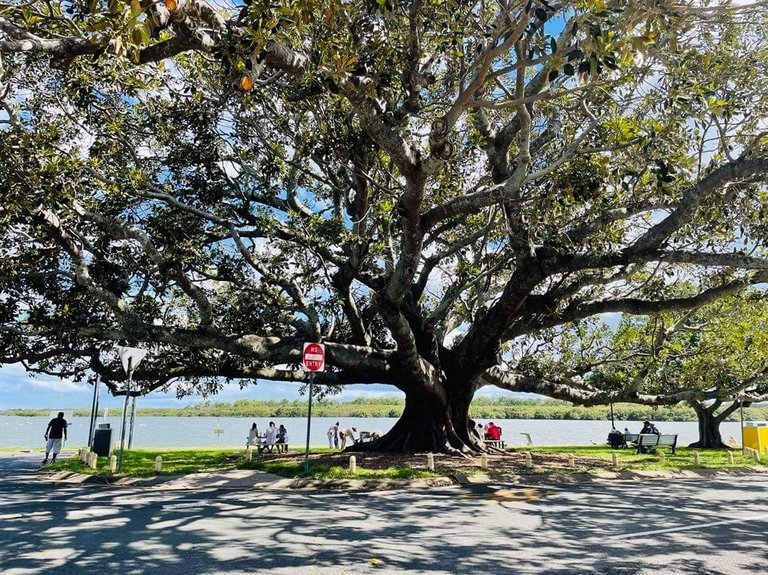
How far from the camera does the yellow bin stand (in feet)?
75.6

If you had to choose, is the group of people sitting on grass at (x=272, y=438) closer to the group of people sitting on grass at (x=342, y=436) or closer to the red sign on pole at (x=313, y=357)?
the group of people sitting on grass at (x=342, y=436)

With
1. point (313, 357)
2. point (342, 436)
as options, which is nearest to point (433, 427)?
point (313, 357)

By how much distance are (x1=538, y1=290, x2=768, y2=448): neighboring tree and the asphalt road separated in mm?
7855

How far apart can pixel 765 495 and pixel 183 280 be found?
42.6ft

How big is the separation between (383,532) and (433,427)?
10.4 metres

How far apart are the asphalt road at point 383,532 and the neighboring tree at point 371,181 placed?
4645 mm

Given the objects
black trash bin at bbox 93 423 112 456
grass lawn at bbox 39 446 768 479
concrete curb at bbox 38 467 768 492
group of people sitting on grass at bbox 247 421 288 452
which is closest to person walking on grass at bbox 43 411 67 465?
black trash bin at bbox 93 423 112 456

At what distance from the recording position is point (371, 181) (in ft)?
39.1

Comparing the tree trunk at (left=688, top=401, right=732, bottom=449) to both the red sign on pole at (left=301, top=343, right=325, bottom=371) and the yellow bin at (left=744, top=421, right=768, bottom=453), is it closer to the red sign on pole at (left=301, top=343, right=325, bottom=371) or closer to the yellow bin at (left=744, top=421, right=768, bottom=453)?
the yellow bin at (left=744, top=421, right=768, bottom=453)

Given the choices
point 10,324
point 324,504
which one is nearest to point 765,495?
point 324,504

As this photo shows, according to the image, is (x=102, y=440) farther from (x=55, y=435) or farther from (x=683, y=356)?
(x=683, y=356)

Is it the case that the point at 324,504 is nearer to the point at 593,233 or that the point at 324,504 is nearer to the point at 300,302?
the point at 300,302

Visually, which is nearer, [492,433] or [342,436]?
[492,433]

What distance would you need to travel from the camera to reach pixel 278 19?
20.7 feet
